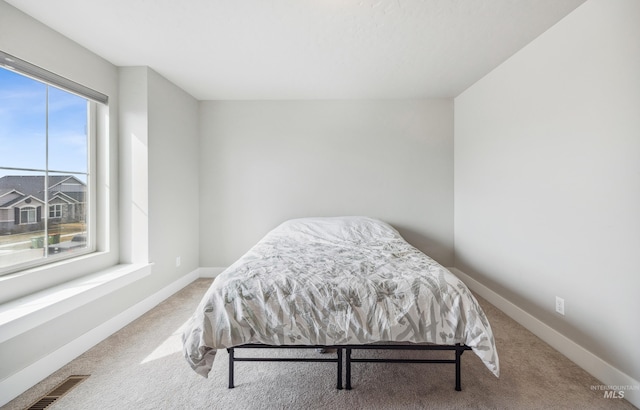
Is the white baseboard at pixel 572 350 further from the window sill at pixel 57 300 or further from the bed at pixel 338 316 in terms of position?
the window sill at pixel 57 300

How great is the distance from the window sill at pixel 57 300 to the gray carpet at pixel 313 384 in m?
0.39

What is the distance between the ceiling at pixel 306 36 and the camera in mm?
1687

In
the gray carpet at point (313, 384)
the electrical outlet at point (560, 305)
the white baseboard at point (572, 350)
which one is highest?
the electrical outlet at point (560, 305)

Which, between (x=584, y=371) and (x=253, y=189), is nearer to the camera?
(x=584, y=371)

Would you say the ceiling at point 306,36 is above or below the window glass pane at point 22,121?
above

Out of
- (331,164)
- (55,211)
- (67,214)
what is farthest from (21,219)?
(331,164)

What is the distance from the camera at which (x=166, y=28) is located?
190 centimetres

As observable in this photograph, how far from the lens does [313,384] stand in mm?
1555

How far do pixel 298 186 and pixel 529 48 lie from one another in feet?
8.52

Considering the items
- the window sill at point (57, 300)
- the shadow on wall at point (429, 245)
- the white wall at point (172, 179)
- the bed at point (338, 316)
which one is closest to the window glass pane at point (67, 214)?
the window sill at point (57, 300)

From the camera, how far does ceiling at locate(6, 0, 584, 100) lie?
1.69 metres

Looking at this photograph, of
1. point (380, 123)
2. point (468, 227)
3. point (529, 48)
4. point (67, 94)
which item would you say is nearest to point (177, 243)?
point (67, 94)

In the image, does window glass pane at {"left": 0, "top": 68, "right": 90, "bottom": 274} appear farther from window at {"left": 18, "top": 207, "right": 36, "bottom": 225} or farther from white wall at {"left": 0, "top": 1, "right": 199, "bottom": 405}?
white wall at {"left": 0, "top": 1, "right": 199, "bottom": 405}

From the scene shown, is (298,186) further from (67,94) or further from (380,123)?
(67,94)
